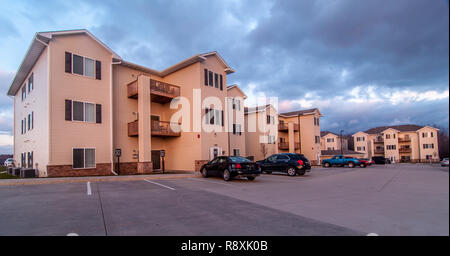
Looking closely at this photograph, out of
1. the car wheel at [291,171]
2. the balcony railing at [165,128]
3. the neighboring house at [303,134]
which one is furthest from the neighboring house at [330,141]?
the balcony railing at [165,128]

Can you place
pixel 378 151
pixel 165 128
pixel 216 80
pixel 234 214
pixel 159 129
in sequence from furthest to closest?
pixel 378 151, pixel 216 80, pixel 165 128, pixel 159 129, pixel 234 214

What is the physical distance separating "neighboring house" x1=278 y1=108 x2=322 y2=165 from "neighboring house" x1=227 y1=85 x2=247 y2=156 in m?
12.7

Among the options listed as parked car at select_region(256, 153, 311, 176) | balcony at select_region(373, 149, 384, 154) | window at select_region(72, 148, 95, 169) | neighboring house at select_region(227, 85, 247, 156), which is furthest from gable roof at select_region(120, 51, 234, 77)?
balcony at select_region(373, 149, 384, 154)

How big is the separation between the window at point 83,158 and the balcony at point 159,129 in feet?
11.0

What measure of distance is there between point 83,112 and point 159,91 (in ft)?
20.0

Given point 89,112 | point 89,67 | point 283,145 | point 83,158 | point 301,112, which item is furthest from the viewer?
point 301,112

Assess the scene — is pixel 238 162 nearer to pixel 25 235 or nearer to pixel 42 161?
pixel 25 235

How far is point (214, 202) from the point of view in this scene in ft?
27.3

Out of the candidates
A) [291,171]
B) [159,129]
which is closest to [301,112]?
[291,171]

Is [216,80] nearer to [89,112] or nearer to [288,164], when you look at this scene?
[288,164]

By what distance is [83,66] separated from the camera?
18.4m

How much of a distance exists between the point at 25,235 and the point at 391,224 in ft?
22.8
